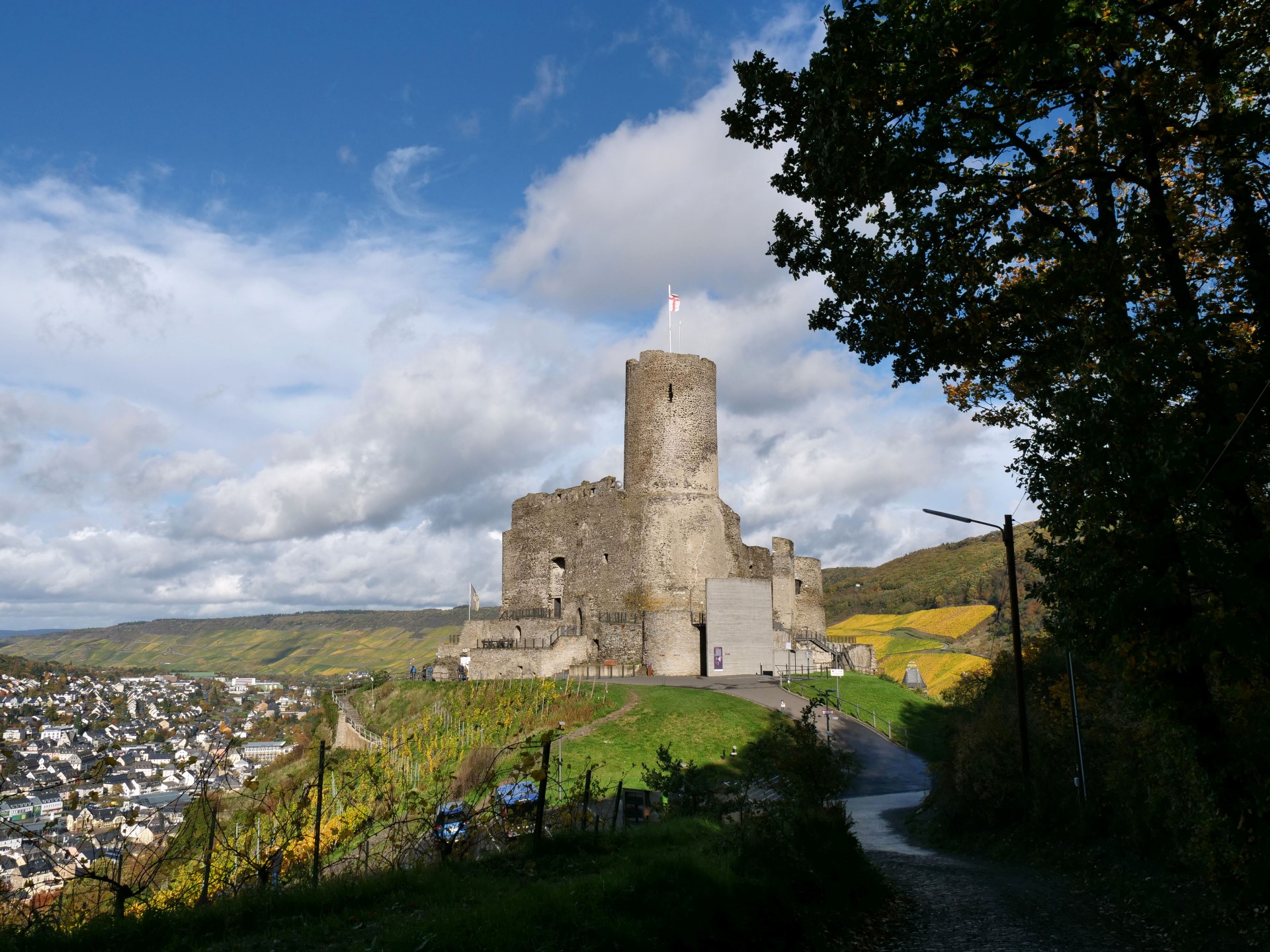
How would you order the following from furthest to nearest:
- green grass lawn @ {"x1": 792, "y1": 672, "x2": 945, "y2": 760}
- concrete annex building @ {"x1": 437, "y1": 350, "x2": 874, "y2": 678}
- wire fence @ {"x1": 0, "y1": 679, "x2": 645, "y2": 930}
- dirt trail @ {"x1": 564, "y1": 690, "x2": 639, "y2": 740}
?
concrete annex building @ {"x1": 437, "y1": 350, "x2": 874, "y2": 678}, green grass lawn @ {"x1": 792, "y1": 672, "x2": 945, "y2": 760}, dirt trail @ {"x1": 564, "y1": 690, "x2": 639, "y2": 740}, wire fence @ {"x1": 0, "y1": 679, "x2": 645, "y2": 930}

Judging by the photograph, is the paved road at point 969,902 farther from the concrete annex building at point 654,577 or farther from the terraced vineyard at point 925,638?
the terraced vineyard at point 925,638

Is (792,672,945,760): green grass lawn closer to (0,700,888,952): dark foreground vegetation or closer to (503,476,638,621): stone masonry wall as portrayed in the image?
(503,476,638,621): stone masonry wall

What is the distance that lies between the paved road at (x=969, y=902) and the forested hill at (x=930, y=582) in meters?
56.1

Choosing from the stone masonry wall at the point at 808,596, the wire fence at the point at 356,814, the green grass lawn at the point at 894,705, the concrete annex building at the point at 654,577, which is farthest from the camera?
the stone masonry wall at the point at 808,596

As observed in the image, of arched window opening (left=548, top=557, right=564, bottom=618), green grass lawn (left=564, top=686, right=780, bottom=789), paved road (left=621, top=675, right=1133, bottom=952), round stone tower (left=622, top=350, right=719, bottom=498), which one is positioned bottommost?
paved road (left=621, top=675, right=1133, bottom=952)

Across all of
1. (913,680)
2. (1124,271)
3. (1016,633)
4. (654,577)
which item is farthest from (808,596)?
(1124,271)

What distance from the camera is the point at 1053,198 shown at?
391 inches

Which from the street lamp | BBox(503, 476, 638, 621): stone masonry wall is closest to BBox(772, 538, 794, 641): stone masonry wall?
BBox(503, 476, 638, 621): stone masonry wall

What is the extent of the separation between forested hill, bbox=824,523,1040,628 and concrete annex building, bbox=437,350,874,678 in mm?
37860

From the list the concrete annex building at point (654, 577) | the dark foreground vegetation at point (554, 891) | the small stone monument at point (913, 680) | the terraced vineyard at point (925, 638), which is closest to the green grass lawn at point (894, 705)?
the small stone monument at point (913, 680)

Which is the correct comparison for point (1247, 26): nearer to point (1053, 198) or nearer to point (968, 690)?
point (1053, 198)

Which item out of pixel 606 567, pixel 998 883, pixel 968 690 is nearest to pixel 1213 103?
pixel 998 883

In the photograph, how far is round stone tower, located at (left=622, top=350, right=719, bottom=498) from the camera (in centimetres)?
4150

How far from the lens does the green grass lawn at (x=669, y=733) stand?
72.7ft
